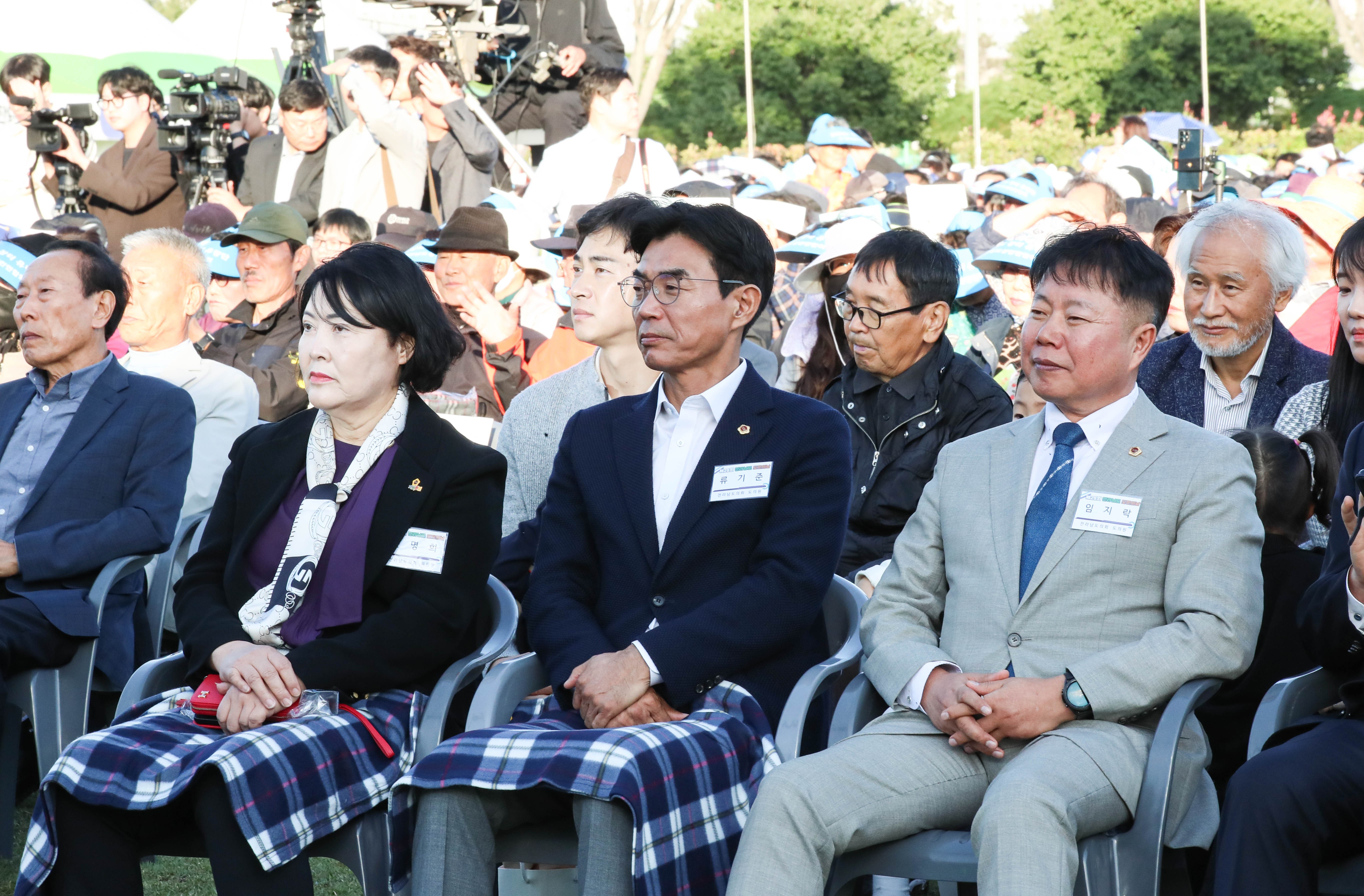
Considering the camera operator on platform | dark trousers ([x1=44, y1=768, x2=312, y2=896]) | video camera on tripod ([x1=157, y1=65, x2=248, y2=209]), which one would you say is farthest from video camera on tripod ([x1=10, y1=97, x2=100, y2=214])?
dark trousers ([x1=44, y1=768, x2=312, y2=896])

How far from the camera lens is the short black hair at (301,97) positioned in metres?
8.14

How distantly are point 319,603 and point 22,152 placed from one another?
7.46m

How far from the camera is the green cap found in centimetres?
583

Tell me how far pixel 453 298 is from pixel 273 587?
2.83 m

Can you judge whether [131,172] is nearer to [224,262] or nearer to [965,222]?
[224,262]

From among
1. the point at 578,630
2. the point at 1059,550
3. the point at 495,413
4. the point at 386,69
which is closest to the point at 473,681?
the point at 578,630

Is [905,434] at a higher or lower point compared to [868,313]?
lower

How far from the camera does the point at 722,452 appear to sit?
3043mm

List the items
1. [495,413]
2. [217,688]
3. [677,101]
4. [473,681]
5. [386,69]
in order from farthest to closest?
[677,101]
[386,69]
[495,413]
[473,681]
[217,688]

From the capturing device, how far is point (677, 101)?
29516 mm

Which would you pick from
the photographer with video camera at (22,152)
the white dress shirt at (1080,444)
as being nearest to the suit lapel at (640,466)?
the white dress shirt at (1080,444)

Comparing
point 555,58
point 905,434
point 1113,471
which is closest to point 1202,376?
point 905,434

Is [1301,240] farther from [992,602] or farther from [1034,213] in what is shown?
[1034,213]

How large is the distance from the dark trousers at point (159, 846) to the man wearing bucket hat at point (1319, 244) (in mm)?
3066
